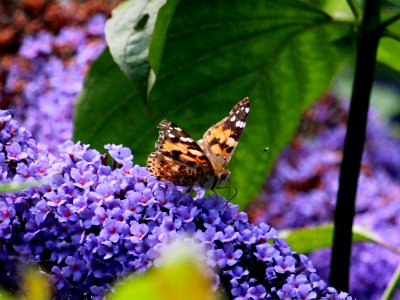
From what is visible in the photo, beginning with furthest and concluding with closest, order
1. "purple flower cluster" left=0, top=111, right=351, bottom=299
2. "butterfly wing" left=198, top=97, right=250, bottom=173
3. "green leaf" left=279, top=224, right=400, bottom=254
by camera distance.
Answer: "green leaf" left=279, top=224, right=400, bottom=254 < "butterfly wing" left=198, top=97, right=250, bottom=173 < "purple flower cluster" left=0, top=111, right=351, bottom=299

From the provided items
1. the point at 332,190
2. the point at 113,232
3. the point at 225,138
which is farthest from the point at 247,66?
the point at 332,190

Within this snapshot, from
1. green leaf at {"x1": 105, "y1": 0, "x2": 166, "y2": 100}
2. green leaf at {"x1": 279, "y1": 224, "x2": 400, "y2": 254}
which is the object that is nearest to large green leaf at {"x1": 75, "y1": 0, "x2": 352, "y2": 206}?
green leaf at {"x1": 279, "y1": 224, "x2": 400, "y2": 254}

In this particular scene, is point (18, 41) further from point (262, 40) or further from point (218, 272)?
point (218, 272)

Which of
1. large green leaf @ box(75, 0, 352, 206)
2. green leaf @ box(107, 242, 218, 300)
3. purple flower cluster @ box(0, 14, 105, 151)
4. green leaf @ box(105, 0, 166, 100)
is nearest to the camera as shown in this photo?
green leaf @ box(107, 242, 218, 300)

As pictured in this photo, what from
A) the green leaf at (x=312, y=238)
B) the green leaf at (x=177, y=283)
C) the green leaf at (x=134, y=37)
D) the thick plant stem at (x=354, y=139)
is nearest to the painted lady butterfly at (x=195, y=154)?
the green leaf at (x=134, y=37)

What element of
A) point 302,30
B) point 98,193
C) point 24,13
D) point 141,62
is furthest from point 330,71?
point 24,13

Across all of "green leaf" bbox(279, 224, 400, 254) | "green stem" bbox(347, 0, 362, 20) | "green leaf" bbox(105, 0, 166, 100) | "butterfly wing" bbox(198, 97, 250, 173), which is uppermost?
"green leaf" bbox(105, 0, 166, 100)

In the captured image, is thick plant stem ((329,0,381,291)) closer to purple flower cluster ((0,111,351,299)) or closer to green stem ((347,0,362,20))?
green stem ((347,0,362,20))

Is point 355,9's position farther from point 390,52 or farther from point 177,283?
point 177,283
